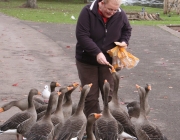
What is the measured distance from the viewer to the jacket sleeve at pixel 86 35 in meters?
5.82

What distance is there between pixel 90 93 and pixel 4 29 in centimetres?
1262

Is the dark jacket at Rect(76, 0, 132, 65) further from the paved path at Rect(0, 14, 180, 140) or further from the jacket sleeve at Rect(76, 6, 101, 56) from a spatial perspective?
the paved path at Rect(0, 14, 180, 140)

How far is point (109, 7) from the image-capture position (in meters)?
5.68

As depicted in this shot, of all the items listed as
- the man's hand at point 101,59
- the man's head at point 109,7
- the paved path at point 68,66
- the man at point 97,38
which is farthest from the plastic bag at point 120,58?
the paved path at point 68,66

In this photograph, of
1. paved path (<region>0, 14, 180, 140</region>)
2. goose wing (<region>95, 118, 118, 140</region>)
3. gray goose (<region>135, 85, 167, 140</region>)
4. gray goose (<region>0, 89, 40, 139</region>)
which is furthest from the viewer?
paved path (<region>0, 14, 180, 140</region>)

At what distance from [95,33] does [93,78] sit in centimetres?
65

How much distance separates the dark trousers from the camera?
620 cm

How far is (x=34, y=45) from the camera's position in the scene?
14578 mm

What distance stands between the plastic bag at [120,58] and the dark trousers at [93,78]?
0.15 metres

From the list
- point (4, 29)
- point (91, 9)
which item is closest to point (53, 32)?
point (4, 29)

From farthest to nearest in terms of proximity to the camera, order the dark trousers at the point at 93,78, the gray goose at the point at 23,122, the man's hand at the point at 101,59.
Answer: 1. the dark trousers at the point at 93,78
2. the gray goose at the point at 23,122
3. the man's hand at the point at 101,59

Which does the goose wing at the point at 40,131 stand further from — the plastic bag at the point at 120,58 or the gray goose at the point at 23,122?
the plastic bag at the point at 120,58

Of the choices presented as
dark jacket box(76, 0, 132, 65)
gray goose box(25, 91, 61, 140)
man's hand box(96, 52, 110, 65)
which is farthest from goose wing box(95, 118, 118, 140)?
dark jacket box(76, 0, 132, 65)

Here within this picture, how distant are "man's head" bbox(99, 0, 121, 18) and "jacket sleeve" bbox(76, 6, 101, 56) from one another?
0.20 meters
